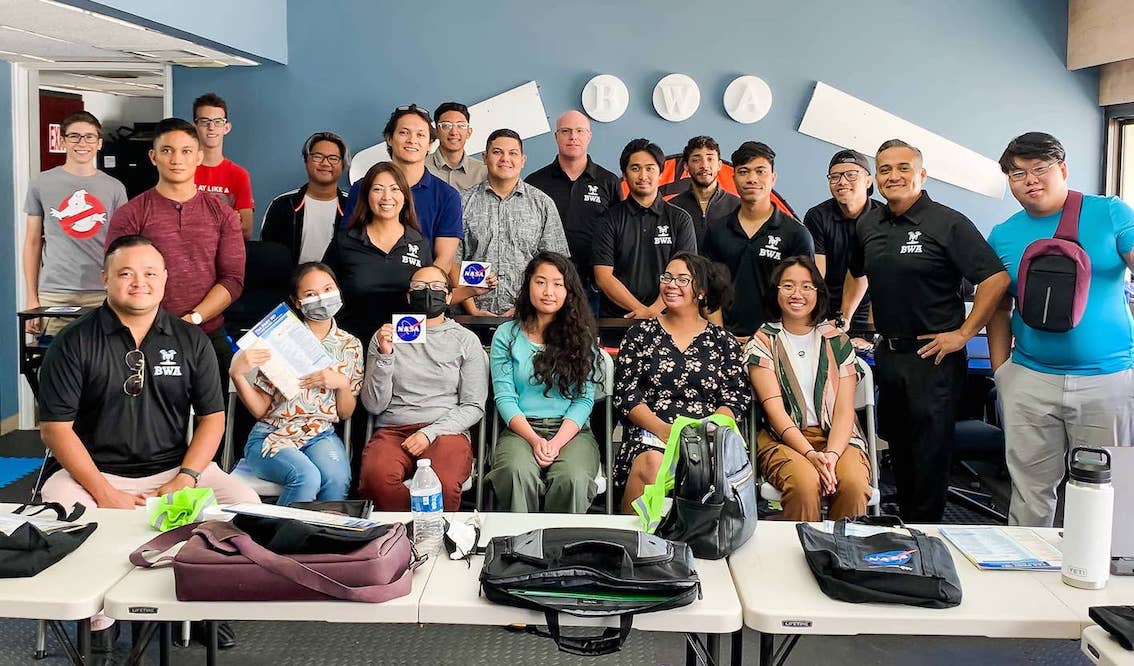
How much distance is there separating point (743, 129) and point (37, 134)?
15.8ft

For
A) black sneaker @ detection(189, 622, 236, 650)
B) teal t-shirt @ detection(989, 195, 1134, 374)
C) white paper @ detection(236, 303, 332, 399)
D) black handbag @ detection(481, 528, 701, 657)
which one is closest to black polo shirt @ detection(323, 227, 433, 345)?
white paper @ detection(236, 303, 332, 399)

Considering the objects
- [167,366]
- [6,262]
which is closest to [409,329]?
[167,366]

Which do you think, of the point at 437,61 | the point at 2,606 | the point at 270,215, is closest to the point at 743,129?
the point at 437,61

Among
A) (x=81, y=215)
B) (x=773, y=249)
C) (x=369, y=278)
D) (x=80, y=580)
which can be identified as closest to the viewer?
(x=80, y=580)

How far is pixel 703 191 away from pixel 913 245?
170 cm

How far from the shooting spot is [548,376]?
3.69 meters

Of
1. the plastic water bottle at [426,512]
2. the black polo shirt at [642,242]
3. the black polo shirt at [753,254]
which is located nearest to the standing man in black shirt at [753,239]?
the black polo shirt at [753,254]

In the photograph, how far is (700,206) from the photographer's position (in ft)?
17.4

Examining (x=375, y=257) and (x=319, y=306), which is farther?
(x=375, y=257)

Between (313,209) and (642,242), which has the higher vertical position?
(313,209)

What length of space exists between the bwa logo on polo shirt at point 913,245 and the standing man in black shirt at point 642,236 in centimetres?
123

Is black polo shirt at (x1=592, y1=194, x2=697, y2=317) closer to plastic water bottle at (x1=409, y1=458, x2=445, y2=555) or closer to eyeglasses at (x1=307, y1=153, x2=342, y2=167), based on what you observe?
eyeglasses at (x1=307, y1=153, x2=342, y2=167)

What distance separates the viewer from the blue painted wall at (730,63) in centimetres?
663

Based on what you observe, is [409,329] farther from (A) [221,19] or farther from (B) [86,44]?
(B) [86,44]
